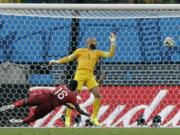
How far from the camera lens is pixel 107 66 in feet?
41.9

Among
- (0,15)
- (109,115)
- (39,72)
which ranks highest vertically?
(0,15)

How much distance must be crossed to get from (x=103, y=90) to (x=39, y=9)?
2384mm

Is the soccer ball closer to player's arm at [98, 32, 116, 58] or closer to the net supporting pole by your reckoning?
player's arm at [98, 32, 116, 58]

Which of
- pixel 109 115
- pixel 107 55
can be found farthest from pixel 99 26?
pixel 109 115

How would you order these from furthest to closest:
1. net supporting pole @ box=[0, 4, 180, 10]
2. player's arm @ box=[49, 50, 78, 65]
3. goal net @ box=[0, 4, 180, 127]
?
goal net @ box=[0, 4, 180, 127]
player's arm @ box=[49, 50, 78, 65]
net supporting pole @ box=[0, 4, 180, 10]

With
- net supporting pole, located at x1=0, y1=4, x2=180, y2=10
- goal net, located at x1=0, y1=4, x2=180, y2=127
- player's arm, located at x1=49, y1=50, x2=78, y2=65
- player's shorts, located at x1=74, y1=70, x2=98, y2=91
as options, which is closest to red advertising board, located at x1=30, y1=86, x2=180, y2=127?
goal net, located at x1=0, y1=4, x2=180, y2=127

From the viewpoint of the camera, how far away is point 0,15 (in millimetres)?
12641

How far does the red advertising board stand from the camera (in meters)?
12.8

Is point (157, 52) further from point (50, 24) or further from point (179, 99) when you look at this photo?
point (50, 24)

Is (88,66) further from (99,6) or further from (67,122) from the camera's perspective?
(99,6)

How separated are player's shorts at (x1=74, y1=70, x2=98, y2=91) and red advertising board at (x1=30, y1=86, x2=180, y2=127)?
0.61m

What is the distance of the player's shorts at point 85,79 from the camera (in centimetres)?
1227

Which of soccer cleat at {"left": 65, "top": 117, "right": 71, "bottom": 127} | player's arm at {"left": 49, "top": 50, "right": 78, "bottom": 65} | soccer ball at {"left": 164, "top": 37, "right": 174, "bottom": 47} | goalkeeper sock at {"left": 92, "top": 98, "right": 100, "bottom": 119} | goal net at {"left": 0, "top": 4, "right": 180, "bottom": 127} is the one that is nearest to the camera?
player's arm at {"left": 49, "top": 50, "right": 78, "bottom": 65}

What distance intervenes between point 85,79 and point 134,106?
3.99 feet
